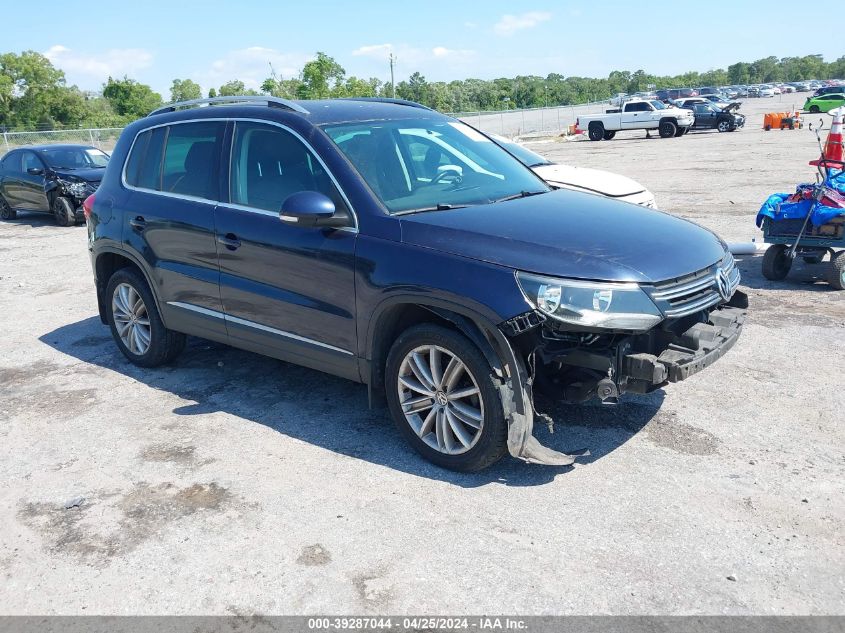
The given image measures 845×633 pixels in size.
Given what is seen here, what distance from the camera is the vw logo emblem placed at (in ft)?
14.2

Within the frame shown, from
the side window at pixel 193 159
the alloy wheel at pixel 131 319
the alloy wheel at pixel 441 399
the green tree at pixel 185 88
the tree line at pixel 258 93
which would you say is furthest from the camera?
the green tree at pixel 185 88

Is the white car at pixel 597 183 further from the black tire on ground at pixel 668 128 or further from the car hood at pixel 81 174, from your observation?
the black tire on ground at pixel 668 128

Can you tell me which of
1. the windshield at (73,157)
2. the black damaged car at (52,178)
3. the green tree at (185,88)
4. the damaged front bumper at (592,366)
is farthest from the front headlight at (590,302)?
the green tree at (185,88)

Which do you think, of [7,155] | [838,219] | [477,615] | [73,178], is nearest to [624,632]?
[477,615]

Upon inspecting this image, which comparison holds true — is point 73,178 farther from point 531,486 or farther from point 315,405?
point 531,486

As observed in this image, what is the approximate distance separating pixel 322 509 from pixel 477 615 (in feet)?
3.85

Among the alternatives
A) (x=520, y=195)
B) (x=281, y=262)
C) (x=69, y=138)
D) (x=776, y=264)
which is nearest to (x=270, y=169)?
(x=281, y=262)

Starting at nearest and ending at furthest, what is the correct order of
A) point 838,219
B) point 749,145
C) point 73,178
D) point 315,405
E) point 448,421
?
point 448,421, point 315,405, point 838,219, point 73,178, point 749,145

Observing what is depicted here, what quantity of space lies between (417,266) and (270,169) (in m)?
1.47

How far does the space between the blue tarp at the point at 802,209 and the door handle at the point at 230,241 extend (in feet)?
18.3

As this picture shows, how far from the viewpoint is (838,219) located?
24.6ft

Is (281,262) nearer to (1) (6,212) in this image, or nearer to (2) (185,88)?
(1) (6,212)

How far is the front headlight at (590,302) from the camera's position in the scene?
3742 mm

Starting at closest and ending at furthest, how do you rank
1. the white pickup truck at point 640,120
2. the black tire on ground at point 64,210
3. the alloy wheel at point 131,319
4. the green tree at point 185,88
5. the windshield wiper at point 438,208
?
the windshield wiper at point 438,208 → the alloy wheel at point 131,319 → the black tire on ground at point 64,210 → the white pickup truck at point 640,120 → the green tree at point 185,88
